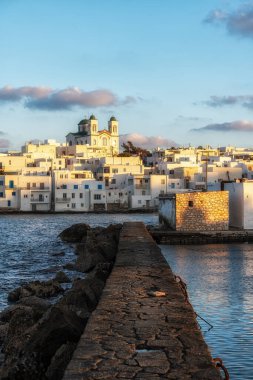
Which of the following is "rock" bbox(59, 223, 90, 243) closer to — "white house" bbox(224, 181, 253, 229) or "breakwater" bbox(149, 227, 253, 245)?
"breakwater" bbox(149, 227, 253, 245)

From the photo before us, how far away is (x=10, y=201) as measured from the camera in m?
94.1

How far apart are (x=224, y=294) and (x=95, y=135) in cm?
14226

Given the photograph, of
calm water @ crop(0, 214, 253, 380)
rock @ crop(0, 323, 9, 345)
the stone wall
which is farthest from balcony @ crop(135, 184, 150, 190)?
rock @ crop(0, 323, 9, 345)

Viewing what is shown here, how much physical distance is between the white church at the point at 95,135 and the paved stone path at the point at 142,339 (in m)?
141

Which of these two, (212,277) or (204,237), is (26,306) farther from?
(204,237)

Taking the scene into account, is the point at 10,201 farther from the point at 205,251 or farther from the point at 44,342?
the point at 44,342

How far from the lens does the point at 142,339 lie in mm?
9172

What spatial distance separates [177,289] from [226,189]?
102ft

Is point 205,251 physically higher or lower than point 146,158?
lower

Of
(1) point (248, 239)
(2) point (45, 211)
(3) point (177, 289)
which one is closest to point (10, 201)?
(2) point (45, 211)

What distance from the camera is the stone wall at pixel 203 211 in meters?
40.5

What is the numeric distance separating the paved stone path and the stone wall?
84.3 feet

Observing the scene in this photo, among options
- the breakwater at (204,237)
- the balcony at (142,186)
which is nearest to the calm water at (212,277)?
the breakwater at (204,237)

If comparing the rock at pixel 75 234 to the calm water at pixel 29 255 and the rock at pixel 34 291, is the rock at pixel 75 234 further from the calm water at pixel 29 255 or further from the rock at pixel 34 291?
the rock at pixel 34 291
